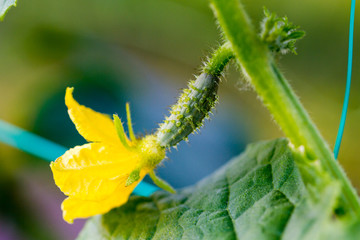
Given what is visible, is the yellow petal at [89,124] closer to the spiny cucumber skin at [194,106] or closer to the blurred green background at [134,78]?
the spiny cucumber skin at [194,106]

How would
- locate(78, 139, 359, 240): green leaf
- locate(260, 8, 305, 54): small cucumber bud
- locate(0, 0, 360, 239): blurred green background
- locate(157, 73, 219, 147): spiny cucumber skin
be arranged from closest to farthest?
locate(78, 139, 359, 240): green leaf
locate(260, 8, 305, 54): small cucumber bud
locate(157, 73, 219, 147): spiny cucumber skin
locate(0, 0, 360, 239): blurred green background

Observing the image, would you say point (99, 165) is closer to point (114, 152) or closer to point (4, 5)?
point (114, 152)

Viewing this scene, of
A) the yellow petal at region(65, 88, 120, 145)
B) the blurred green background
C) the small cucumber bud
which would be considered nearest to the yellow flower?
the yellow petal at region(65, 88, 120, 145)

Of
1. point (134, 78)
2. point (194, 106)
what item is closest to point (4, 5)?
point (194, 106)

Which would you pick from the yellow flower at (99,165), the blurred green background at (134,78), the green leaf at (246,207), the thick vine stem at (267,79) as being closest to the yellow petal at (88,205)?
the yellow flower at (99,165)

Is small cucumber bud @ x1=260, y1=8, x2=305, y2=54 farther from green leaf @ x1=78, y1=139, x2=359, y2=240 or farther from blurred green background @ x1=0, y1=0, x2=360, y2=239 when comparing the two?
blurred green background @ x1=0, y1=0, x2=360, y2=239

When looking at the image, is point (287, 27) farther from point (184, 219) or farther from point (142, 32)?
point (142, 32)
